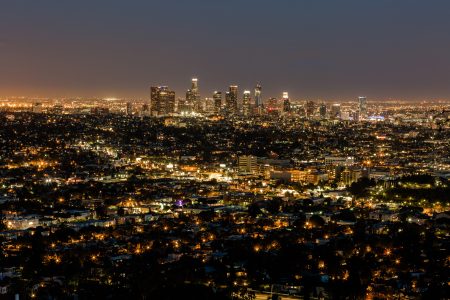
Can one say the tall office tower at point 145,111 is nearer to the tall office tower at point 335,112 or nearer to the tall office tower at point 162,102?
the tall office tower at point 162,102

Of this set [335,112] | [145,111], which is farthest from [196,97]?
[335,112]

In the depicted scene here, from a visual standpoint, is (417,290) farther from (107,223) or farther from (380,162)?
(380,162)

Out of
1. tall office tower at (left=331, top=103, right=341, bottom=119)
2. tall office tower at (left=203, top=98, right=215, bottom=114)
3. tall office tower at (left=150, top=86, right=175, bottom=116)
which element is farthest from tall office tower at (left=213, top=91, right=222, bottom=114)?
tall office tower at (left=331, top=103, right=341, bottom=119)

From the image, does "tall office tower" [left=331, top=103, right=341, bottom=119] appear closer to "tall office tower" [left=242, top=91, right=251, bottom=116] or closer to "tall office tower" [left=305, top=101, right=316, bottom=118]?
"tall office tower" [left=305, top=101, right=316, bottom=118]

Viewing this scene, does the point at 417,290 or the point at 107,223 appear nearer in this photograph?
the point at 417,290

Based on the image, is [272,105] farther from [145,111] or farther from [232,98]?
[145,111]

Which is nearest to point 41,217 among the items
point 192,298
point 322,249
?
point 322,249

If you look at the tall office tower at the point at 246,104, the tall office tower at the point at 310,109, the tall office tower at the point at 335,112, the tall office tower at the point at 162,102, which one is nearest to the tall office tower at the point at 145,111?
the tall office tower at the point at 162,102

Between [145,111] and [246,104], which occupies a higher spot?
[246,104]

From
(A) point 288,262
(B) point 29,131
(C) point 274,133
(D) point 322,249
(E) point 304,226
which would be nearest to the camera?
(A) point 288,262
